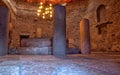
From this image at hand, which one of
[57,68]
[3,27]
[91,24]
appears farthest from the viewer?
[91,24]

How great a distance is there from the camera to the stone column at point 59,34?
421 cm

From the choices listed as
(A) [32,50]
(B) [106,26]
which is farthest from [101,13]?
(A) [32,50]

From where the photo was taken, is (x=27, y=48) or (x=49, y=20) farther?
(x=49, y=20)

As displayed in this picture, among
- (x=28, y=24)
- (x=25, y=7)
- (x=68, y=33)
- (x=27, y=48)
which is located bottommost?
(x=27, y=48)

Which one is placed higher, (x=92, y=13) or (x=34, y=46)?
(x=92, y=13)

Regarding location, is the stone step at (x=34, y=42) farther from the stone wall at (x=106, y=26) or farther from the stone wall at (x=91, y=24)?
the stone wall at (x=106, y=26)

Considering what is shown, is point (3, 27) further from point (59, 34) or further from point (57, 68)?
point (57, 68)

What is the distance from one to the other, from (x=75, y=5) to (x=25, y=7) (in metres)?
4.70

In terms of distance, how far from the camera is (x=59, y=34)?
4242 millimetres

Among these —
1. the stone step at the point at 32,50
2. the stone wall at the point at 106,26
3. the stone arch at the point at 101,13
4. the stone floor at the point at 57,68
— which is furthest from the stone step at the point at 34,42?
the stone arch at the point at 101,13

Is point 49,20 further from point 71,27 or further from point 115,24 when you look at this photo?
point 115,24

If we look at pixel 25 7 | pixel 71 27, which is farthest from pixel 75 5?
pixel 25 7

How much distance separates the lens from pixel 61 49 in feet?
13.8

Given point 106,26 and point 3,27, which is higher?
point 106,26
